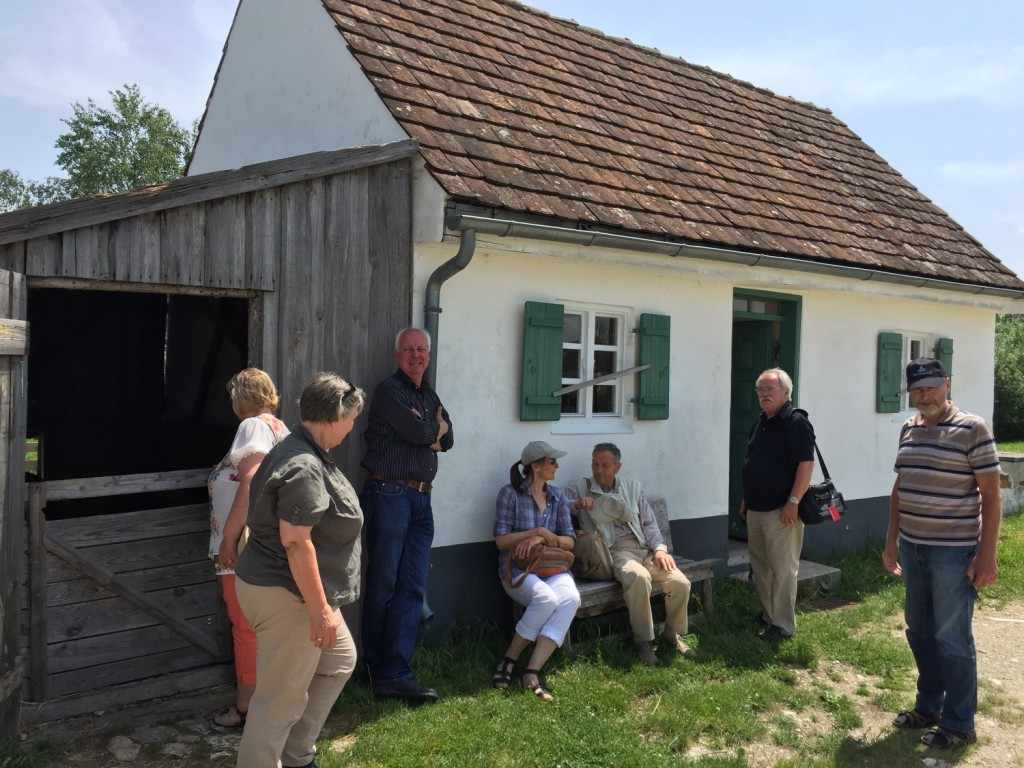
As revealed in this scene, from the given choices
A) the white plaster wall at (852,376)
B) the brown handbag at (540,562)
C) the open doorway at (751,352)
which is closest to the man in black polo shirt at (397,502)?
the brown handbag at (540,562)

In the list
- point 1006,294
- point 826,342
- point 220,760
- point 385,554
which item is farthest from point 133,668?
point 1006,294

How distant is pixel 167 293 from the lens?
520 centimetres

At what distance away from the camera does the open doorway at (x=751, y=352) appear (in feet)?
27.2

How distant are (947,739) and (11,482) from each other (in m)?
4.87

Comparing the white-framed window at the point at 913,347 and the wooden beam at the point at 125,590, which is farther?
the white-framed window at the point at 913,347

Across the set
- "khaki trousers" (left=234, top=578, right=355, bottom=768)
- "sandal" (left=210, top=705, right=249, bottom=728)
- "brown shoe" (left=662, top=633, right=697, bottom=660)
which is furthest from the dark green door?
"khaki trousers" (left=234, top=578, right=355, bottom=768)

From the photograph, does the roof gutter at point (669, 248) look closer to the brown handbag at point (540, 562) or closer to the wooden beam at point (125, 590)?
the brown handbag at point (540, 562)

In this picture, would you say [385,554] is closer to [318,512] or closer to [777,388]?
[318,512]

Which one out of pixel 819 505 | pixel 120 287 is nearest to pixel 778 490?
pixel 819 505

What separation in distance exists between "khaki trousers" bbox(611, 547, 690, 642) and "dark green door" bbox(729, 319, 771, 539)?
9.54 feet

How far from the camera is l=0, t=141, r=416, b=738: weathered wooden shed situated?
416 cm

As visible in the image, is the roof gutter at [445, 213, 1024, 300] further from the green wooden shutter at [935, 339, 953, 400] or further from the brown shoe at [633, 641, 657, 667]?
the brown shoe at [633, 641, 657, 667]

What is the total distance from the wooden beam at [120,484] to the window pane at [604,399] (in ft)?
10.3

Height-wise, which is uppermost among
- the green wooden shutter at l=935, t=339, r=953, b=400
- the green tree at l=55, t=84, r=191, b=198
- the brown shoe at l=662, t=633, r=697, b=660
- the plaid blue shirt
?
the green tree at l=55, t=84, r=191, b=198
